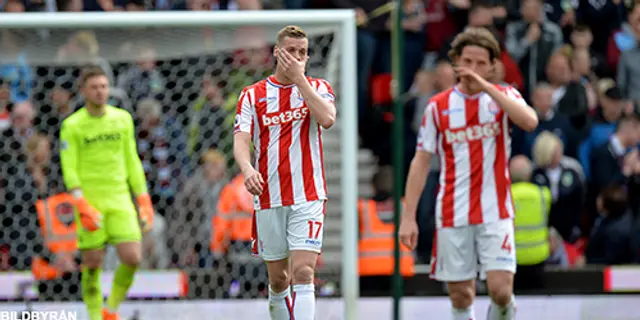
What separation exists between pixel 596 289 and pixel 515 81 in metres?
2.38

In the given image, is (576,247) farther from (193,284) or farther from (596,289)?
(193,284)

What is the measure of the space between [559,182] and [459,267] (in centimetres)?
443

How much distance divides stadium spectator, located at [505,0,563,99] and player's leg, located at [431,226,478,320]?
5.11 metres

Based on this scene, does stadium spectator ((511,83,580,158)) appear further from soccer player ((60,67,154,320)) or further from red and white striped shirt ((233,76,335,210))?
red and white striped shirt ((233,76,335,210))

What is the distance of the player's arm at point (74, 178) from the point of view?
8383 mm

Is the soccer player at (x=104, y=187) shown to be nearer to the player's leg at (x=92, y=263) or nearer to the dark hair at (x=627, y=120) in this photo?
the player's leg at (x=92, y=263)

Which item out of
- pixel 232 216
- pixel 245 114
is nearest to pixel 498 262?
pixel 245 114

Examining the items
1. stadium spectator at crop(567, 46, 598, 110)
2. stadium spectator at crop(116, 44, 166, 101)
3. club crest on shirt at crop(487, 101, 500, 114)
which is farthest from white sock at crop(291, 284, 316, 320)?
stadium spectator at crop(567, 46, 598, 110)

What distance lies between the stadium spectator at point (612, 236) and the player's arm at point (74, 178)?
487 centimetres

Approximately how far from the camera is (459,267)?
679 centimetres

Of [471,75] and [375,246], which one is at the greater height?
[471,75]

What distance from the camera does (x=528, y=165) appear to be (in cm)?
1042

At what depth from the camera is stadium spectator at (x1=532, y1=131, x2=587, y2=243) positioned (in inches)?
430

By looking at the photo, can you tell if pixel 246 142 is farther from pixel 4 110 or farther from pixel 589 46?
pixel 589 46
